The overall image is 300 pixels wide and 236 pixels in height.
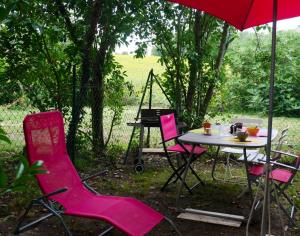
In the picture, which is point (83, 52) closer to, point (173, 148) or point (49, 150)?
point (173, 148)

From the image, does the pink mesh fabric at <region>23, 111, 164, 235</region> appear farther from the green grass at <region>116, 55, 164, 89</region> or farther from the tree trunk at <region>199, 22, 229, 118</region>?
the tree trunk at <region>199, 22, 229, 118</region>

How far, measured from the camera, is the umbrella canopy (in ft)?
10.7

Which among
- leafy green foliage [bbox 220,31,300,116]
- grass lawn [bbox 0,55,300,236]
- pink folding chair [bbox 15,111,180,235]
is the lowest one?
grass lawn [bbox 0,55,300,236]

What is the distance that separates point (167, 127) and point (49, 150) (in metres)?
1.82

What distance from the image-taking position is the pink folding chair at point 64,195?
315 centimetres

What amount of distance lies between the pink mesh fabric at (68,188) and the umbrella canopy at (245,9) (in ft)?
5.51

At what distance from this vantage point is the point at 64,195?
12.0 ft

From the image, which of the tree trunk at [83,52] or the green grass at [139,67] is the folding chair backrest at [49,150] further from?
the green grass at [139,67]

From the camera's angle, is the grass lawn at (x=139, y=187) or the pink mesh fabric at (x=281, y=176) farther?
the pink mesh fabric at (x=281, y=176)

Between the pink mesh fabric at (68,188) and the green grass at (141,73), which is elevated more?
the green grass at (141,73)

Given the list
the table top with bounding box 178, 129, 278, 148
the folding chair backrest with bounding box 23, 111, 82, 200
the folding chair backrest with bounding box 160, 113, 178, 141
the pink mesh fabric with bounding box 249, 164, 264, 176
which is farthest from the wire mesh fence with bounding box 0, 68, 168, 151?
the pink mesh fabric with bounding box 249, 164, 264, 176

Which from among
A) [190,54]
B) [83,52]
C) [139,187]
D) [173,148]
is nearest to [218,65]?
[190,54]

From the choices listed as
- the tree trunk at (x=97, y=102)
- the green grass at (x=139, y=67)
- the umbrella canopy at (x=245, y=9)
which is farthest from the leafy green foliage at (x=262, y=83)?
the umbrella canopy at (x=245, y=9)

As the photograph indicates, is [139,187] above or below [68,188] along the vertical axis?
below
